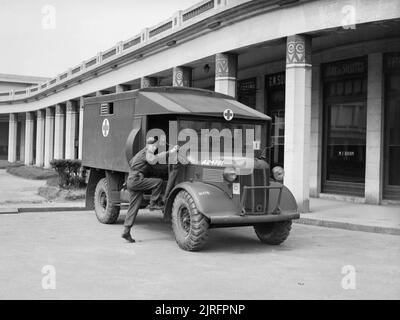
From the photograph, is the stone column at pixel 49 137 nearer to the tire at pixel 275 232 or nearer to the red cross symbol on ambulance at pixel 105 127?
the red cross symbol on ambulance at pixel 105 127

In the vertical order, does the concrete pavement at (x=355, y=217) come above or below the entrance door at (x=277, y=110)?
below

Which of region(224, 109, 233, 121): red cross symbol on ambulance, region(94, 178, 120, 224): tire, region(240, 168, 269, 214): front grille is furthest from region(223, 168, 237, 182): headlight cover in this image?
region(94, 178, 120, 224): tire

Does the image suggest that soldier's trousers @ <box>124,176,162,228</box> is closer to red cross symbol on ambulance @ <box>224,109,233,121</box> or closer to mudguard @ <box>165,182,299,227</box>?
mudguard @ <box>165,182,299,227</box>

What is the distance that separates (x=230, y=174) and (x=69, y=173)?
1251 centimetres

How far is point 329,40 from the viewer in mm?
16438

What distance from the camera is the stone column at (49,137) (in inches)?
1702

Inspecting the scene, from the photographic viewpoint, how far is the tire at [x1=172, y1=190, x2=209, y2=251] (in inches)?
333

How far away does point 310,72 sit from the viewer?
1420 centimetres

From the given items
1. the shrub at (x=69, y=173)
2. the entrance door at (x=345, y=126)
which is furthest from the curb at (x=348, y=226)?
the shrub at (x=69, y=173)

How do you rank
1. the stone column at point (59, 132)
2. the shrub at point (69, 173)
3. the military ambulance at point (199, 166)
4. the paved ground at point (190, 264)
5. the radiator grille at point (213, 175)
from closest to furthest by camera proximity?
the paved ground at point (190, 264)
the military ambulance at point (199, 166)
the radiator grille at point (213, 175)
the shrub at point (69, 173)
the stone column at point (59, 132)

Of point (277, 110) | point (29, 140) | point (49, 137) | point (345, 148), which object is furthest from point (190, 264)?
point (29, 140)

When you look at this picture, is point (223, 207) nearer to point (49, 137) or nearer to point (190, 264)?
point (190, 264)

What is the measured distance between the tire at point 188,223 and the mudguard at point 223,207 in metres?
0.14

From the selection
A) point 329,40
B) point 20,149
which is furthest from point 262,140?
point 20,149
